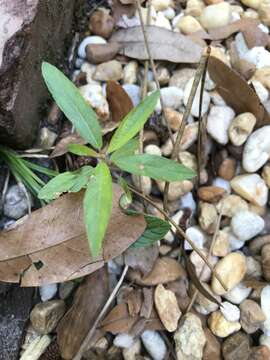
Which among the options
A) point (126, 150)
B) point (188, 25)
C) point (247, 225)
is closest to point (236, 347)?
point (247, 225)

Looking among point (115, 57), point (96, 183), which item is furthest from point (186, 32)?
point (96, 183)

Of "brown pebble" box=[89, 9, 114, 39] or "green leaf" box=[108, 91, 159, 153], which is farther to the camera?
"brown pebble" box=[89, 9, 114, 39]

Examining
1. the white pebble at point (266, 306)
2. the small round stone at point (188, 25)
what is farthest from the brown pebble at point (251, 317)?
the small round stone at point (188, 25)

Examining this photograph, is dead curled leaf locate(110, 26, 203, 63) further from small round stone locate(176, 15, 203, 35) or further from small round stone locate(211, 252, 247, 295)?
small round stone locate(211, 252, 247, 295)

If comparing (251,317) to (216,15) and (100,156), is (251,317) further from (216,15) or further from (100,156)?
(216,15)

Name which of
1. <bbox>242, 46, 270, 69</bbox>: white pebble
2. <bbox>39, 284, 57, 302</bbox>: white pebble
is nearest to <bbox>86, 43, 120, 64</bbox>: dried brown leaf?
<bbox>242, 46, 270, 69</bbox>: white pebble

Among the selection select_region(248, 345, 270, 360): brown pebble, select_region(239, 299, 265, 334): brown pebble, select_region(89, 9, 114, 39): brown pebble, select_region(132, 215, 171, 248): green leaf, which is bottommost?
select_region(248, 345, 270, 360): brown pebble

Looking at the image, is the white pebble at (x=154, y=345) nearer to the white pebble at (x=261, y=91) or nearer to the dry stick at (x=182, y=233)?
the dry stick at (x=182, y=233)
